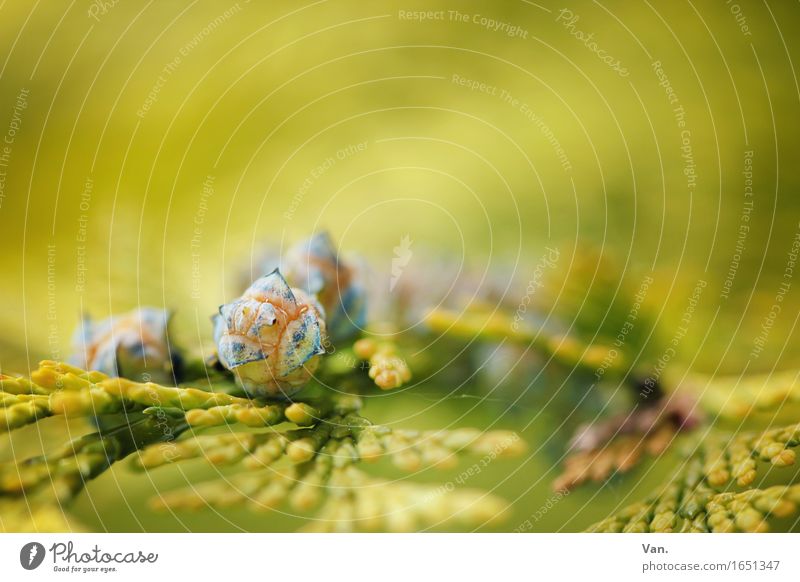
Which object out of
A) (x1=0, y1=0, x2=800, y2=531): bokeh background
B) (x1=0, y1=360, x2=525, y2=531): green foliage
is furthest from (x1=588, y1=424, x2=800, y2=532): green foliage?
(x1=0, y1=360, x2=525, y2=531): green foliage

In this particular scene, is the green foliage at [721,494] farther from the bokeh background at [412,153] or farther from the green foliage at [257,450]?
the green foliage at [257,450]

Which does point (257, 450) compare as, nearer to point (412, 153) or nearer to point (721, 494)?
point (412, 153)

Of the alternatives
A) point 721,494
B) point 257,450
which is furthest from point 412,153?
point 721,494

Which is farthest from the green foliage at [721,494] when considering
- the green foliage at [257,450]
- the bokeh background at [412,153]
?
the green foliage at [257,450]

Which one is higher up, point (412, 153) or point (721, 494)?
point (412, 153)

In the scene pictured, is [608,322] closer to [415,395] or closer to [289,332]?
[415,395]
